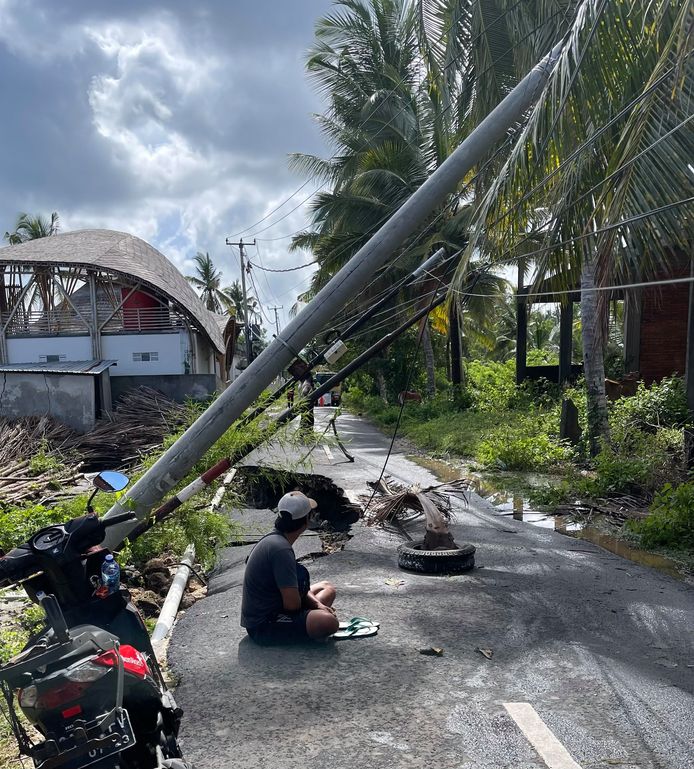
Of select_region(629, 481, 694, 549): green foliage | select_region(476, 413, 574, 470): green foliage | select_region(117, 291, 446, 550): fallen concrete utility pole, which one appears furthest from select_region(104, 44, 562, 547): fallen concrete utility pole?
select_region(476, 413, 574, 470): green foliage

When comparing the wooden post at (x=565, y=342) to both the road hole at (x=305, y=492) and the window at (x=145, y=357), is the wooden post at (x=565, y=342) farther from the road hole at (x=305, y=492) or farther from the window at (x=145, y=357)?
the window at (x=145, y=357)

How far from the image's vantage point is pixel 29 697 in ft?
7.95

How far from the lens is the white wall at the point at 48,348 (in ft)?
86.0

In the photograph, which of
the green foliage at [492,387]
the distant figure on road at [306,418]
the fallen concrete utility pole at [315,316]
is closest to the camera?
the fallen concrete utility pole at [315,316]

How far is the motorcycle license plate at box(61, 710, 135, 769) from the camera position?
2412 millimetres

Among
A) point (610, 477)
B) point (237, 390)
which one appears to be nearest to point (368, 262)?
point (237, 390)

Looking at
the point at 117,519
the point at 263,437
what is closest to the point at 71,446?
the point at 263,437

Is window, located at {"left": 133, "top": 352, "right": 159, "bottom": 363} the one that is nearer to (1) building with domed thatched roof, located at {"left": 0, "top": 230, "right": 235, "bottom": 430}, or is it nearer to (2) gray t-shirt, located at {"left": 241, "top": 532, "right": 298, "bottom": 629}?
(1) building with domed thatched roof, located at {"left": 0, "top": 230, "right": 235, "bottom": 430}

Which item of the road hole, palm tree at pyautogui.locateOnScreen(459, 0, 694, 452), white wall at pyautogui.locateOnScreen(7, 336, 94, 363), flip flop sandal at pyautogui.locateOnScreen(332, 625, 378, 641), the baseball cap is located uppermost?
palm tree at pyautogui.locateOnScreen(459, 0, 694, 452)

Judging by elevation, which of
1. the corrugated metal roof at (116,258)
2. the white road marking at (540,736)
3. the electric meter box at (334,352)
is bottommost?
the white road marking at (540,736)

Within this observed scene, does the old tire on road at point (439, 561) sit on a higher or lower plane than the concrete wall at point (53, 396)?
lower

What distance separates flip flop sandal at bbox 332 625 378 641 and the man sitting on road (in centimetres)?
20

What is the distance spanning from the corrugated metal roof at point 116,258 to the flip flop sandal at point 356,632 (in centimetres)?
2143

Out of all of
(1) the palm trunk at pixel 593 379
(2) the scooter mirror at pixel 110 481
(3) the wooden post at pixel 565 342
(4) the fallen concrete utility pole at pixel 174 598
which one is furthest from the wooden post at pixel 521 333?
(2) the scooter mirror at pixel 110 481
